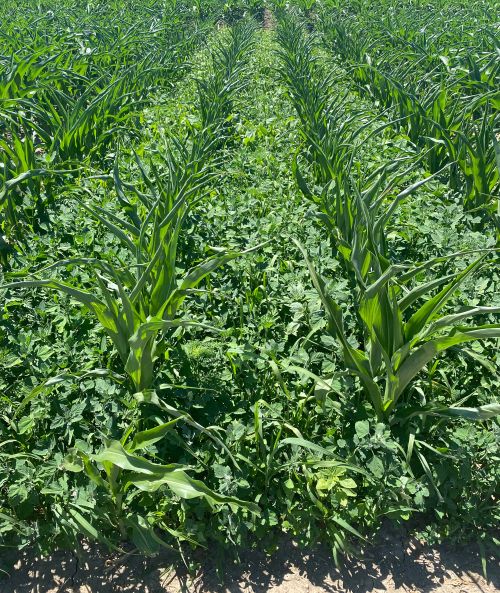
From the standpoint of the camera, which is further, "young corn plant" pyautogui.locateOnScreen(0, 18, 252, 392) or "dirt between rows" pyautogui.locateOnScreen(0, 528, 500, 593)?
"young corn plant" pyautogui.locateOnScreen(0, 18, 252, 392)

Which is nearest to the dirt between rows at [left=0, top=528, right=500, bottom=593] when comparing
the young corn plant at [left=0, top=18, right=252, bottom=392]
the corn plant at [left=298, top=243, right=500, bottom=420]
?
the corn plant at [left=298, top=243, right=500, bottom=420]

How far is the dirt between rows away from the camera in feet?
5.66

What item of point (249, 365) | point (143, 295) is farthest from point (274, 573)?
point (143, 295)

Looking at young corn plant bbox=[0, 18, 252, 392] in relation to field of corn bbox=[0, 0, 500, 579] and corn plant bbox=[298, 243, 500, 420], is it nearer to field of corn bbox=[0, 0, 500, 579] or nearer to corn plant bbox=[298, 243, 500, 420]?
field of corn bbox=[0, 0, 500, 579]

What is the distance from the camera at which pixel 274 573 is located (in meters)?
1.77

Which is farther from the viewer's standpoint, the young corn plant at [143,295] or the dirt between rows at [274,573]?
the young corn plant at [143,295]

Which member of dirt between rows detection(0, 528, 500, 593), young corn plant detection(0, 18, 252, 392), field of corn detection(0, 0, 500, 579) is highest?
young corn plant detection(0, 18, 252, 392)

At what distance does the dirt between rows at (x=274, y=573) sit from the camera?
1726 mm

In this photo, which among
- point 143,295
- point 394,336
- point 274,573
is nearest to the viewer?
point 274,573

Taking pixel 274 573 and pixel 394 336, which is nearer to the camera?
pixel 274 573

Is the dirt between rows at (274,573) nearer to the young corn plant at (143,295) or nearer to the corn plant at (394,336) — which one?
the corn plant at (394,336)

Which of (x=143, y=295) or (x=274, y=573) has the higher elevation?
(x=143, y=295)

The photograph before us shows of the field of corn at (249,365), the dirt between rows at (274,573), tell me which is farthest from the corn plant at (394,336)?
the dirt between rows at (274,573)

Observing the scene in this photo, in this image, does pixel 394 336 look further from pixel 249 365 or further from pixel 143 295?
pixel 143 295
